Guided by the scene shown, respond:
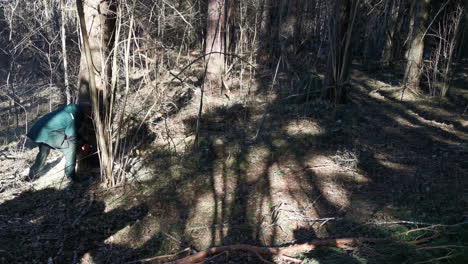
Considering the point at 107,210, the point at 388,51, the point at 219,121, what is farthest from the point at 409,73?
the point at 107,210

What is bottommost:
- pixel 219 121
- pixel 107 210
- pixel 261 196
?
pixel 107 210

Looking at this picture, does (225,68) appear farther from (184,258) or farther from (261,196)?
(184,258)

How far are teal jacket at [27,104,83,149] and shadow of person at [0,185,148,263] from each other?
2.46ft

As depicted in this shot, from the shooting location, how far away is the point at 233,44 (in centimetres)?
1102

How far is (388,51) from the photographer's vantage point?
1205 centimetres

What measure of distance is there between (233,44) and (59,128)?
250 inches

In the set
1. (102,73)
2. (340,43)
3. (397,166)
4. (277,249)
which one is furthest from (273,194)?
(340,43)

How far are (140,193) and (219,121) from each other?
270cm

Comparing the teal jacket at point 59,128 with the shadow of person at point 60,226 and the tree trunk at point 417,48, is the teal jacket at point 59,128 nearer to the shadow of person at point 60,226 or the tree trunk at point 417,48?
the shadow of person at point 60,226

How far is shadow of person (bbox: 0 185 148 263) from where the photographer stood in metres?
4.38

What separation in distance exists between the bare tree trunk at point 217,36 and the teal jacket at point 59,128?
3858 mm

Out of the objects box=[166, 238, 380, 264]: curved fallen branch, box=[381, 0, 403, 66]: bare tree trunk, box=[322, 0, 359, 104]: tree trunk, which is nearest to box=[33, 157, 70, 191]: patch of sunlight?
box=[166, 238, 380, 264]: curved fallen branch

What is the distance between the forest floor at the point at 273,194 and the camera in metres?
3.89

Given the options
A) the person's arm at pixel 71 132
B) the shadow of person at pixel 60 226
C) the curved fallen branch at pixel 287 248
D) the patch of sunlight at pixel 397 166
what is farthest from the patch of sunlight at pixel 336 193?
the person's arm at pixel 71 132
